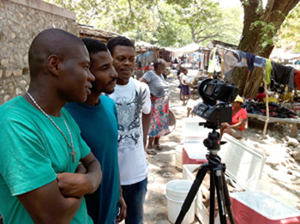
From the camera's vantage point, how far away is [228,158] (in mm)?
3164

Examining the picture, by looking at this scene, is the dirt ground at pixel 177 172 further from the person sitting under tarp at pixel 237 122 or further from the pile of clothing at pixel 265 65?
the pile of clothing at pixel 265 65

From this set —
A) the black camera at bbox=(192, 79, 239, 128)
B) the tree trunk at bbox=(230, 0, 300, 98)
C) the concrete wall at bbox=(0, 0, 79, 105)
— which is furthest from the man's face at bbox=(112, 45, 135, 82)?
the tree trunk at bbox=(230, 0, 300, 98)

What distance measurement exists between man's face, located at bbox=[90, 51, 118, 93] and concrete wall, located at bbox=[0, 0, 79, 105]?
195 centimetres

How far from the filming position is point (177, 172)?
3.81 metres

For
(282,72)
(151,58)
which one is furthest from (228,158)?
(151,58)

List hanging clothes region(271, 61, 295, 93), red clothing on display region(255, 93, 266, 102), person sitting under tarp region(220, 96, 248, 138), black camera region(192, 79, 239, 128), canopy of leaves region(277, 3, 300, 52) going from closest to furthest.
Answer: black camera region(192, 79, 239, 128)
person sitting under tarp region(220, 96, 248, 138)
hanging clothes region(271, 61, 295, 93)
red clothing on display region(255, 93, 266, 102)
canopy of leaves region(277, 3, 300, 52)

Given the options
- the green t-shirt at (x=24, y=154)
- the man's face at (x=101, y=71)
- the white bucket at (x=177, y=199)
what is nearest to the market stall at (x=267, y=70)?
the white bucket at (x=177, y=199)

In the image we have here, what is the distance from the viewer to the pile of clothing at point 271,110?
252 inches

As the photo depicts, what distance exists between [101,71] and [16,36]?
2.18 metres

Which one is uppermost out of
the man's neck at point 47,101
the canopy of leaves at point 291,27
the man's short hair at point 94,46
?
the canopy of leaves at point 291,27

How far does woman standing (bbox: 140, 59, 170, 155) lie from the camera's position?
13.6 feet

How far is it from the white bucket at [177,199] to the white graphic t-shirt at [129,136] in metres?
0.88

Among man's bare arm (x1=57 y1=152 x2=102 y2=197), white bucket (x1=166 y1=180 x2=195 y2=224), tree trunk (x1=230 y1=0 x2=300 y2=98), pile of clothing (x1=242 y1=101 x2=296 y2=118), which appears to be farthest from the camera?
tree trunk (x1=230 y1=0 x2=300 y2=98)

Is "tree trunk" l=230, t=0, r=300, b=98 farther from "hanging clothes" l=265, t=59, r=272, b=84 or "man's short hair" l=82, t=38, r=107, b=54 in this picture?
"man's short hair" l=82, t=38, r=107, b=54
